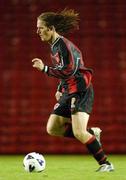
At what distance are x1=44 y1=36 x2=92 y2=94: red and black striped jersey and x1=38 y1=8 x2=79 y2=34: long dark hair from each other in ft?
0.81

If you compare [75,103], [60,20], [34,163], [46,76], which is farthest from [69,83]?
[46,76]

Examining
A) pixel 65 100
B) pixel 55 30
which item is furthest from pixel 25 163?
pixel 55 30

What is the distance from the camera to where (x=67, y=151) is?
38.0 feet

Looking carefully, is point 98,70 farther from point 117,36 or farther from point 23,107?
point 23,107

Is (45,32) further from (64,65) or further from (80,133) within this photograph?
(80,133)

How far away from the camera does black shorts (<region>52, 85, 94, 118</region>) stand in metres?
7.30

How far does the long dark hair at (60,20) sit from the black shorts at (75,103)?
66cm

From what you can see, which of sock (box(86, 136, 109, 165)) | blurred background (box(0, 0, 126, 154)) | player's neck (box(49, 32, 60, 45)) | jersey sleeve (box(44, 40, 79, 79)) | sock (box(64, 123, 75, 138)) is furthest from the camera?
blurred background (box(0, 0, 126, 154))

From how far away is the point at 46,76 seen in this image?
11.6m

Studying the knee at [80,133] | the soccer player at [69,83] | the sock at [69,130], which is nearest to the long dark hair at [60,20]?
the soccer player at [69,83]

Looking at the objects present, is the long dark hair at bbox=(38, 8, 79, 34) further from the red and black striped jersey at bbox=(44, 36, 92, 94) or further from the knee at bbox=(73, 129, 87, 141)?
the knee at bbox=(73, 129, 87, 141)

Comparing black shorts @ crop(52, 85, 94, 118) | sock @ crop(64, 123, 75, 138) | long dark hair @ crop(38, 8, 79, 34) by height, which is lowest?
sock @ crop(64, 123, 75, 138)

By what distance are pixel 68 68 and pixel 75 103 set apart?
37 centimetres

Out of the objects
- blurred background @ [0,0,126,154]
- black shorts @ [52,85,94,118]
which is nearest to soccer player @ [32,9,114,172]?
black shorts @ [52,85,94,118]
